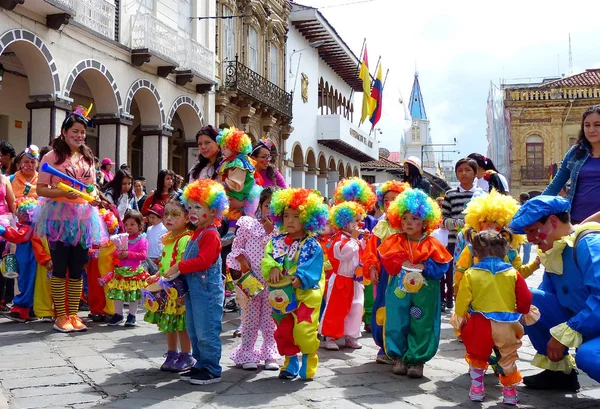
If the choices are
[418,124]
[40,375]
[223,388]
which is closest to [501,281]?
[223,388]

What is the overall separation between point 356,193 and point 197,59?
11.4 metres

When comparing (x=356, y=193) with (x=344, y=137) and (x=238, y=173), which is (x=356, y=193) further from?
(x=344, y=137)

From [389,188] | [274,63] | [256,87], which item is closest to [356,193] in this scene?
[389,188]

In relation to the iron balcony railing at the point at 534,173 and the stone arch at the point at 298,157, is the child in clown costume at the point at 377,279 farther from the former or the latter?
Result: the iron balcony railing at the point at 534,173

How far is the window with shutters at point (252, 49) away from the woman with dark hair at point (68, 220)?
1562 centimetres

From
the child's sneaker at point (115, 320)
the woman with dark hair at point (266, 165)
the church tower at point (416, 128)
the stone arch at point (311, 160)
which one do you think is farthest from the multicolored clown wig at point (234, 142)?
the church tower at point (416, 128)

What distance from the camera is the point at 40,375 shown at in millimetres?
4590

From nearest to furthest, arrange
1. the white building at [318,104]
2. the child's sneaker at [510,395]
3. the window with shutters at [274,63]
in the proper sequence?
the child's sneaker at [510,395], the window with shutters at [274,63], the white building at [318,104]

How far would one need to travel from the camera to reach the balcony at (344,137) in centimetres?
2895

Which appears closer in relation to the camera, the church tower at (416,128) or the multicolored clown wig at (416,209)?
the multicolored clown wig at (416,209)

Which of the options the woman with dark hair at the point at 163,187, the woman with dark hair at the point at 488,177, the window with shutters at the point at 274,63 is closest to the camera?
the woman with dark hair at the point at 488,177

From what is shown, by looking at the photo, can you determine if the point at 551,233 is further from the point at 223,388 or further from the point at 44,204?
the point at 44,204

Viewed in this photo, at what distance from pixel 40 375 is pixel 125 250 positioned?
222 cm

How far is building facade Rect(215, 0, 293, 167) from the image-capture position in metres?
19.3
